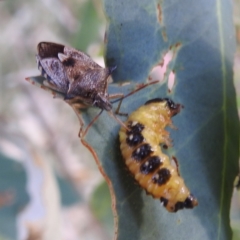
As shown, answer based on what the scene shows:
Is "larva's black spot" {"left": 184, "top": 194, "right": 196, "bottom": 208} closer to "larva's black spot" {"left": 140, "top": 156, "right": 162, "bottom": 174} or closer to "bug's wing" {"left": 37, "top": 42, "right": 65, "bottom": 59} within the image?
"larva's black spot" {"left": 140, "top": 156, "right": 162, "bottom": 174}

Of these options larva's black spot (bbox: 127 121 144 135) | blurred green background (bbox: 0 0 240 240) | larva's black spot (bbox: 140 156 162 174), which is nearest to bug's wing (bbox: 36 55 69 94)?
larva's black spot (bbox: 127 121 144 135)

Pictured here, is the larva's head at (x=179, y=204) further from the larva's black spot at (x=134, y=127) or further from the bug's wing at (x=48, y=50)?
the bug's wing at (x=48, y=50)

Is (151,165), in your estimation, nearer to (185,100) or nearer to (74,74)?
(185,100)

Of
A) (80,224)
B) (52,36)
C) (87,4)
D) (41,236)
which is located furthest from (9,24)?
(41,236)

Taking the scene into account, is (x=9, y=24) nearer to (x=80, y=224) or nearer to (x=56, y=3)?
(x=56, y=3)

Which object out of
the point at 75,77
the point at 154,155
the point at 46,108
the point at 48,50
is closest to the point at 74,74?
the point at 75,77
